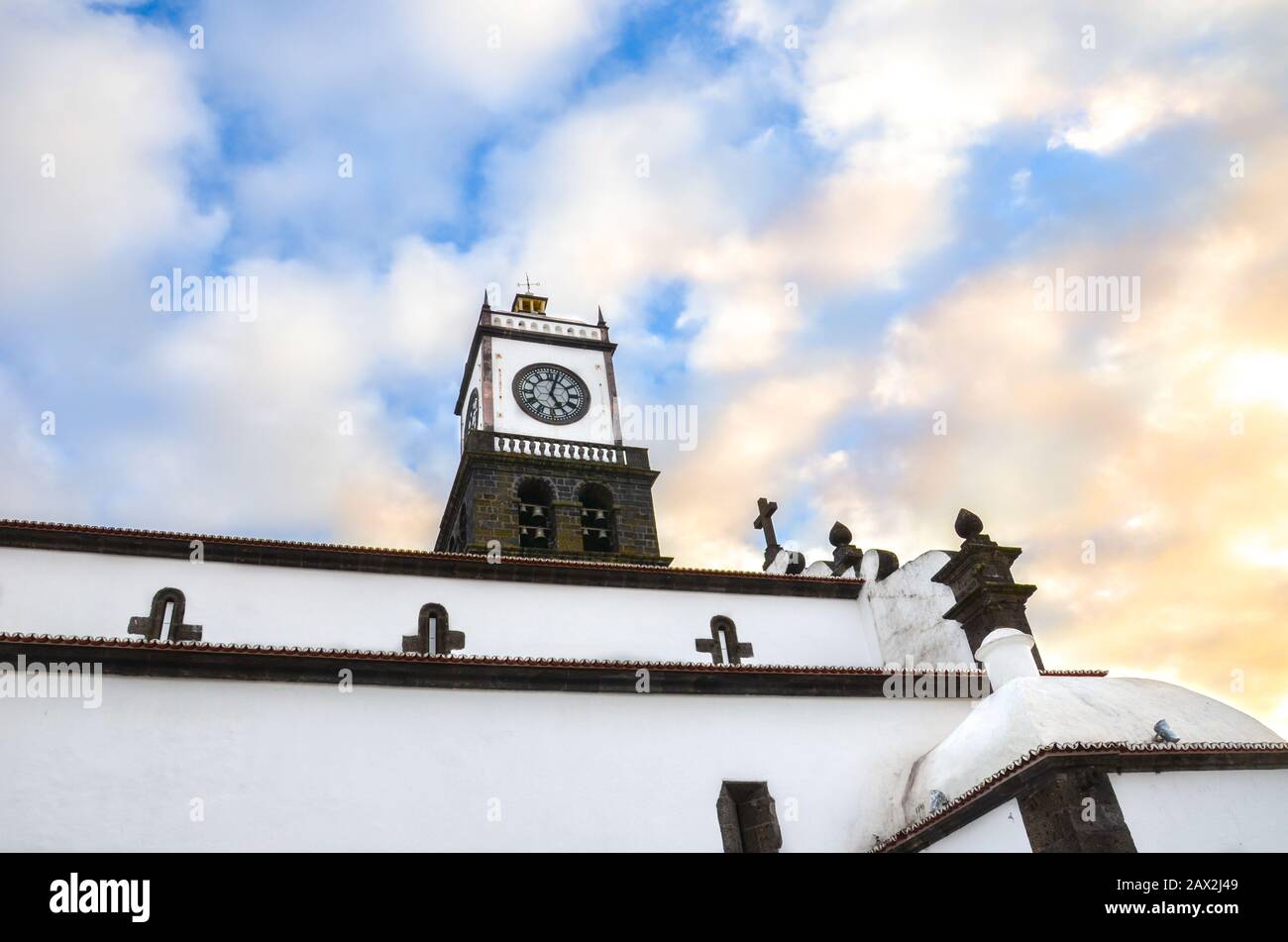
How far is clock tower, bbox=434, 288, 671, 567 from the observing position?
70.5ft

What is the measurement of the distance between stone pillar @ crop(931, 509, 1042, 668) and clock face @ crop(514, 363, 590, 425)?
12686mm

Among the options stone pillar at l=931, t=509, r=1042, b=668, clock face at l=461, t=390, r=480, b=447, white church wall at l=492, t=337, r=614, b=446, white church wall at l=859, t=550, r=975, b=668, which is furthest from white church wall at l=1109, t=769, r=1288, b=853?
clock face at l=461, t=390, r=480, b=447

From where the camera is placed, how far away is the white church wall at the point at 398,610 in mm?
13086

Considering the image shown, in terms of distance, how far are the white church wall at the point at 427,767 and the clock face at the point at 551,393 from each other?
1291cm

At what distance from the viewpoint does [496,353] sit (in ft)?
83.1

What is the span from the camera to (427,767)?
36.7 feet

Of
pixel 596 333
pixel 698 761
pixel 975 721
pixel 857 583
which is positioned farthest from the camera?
pixel 596 333

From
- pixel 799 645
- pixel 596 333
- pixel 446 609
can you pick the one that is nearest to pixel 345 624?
pixel 446 609

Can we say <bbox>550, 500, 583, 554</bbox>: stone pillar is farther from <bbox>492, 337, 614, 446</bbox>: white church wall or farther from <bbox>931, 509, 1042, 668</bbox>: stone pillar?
<bbox>931, 509, 1042, 668</bbox>: stone pillar

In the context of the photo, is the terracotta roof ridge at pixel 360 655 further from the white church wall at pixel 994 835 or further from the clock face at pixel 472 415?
the clock face at pixel 472 415

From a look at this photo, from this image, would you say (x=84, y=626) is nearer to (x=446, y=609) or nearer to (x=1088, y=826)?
(x=446, y=609)

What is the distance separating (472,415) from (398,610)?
431 inches

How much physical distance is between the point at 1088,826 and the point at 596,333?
20.7 m

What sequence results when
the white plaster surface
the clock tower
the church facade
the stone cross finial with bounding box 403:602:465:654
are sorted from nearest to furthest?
the church facade
the white plaster surface
the stone cross finial with bounding box 403:602:465:654
the clock tower
